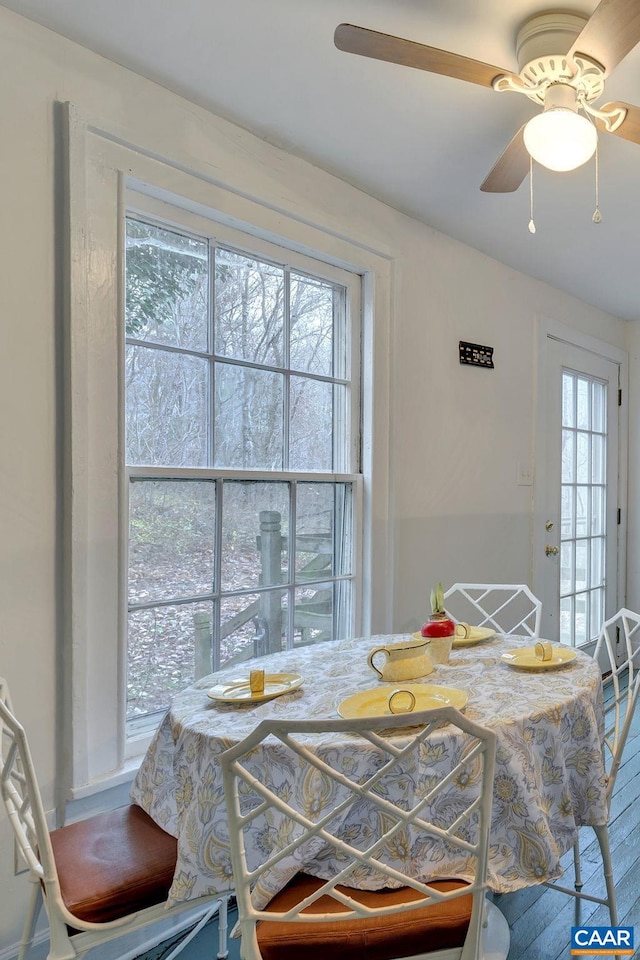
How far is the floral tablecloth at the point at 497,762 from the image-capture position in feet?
3.73

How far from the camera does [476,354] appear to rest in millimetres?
2893

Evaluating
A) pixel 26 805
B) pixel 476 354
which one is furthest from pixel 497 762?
pixel 476 354

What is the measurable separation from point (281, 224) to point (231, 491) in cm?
90

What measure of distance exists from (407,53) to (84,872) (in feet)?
5.71

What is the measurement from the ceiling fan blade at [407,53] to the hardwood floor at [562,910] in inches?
83.0

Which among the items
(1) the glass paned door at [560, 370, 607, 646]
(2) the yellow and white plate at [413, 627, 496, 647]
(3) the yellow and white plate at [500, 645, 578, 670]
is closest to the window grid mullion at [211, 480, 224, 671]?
(2) the yellow and white plate at [413, 627, 496, 647]

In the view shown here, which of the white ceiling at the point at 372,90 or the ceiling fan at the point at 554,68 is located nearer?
the ceiling fan at the point at 554,68

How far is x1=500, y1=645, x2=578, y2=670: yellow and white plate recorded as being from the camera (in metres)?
1.54

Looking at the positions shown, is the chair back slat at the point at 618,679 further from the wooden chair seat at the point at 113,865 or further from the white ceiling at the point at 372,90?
the white ceiling at the point at 372,90

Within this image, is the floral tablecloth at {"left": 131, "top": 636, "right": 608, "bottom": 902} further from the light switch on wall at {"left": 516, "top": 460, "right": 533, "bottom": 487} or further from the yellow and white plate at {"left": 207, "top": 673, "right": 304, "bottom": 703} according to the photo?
the light switch on wall at {"left": 516, "top": 460, "right": 533, "bottom": 487}

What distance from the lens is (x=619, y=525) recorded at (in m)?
4.18

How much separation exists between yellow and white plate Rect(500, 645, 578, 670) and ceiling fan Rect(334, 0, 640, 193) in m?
1.19

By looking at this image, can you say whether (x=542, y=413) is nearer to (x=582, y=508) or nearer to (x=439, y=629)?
(x=582, y=508)

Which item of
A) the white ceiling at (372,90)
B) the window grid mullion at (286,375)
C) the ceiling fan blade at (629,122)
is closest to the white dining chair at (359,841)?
the window grid mullion at (286,375)
